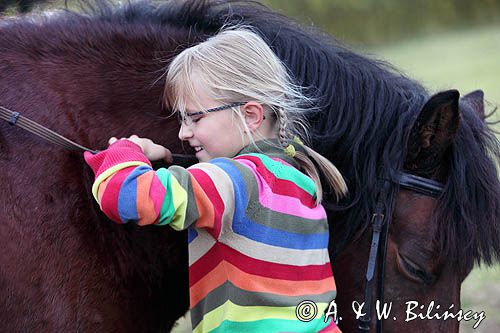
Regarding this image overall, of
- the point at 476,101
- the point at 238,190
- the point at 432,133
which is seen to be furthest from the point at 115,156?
the point at 476,101

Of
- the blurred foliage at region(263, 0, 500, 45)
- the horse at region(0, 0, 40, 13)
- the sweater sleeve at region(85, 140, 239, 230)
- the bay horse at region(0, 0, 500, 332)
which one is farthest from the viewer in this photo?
the blurred foliage at region(263, 0, 500, 45)

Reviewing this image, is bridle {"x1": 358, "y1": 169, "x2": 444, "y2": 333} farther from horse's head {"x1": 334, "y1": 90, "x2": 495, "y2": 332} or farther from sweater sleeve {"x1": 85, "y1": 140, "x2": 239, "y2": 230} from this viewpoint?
sweater sleeve {"x1": 85, "y1": 140, "x2": 239, "y2": 230}

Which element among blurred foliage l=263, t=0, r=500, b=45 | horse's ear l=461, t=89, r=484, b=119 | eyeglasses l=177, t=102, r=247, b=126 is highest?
horse's ear l=461, t=89, r=484, b=119

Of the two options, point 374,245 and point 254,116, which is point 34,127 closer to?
point 254,116

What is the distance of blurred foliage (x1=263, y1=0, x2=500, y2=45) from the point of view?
27.2 metres

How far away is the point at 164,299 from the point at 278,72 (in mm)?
804

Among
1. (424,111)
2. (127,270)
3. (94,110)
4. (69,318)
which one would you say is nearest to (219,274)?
(127,270)

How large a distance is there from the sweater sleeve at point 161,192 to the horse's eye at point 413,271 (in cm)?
60

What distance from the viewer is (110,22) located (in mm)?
2357

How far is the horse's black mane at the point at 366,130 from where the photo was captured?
2.15 metres

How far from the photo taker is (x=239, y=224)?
194cm

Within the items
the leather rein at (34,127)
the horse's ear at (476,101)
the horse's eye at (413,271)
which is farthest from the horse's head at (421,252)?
the leather rein at (34,127)

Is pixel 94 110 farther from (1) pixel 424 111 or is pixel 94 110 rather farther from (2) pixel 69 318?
(1) pixel 424 111

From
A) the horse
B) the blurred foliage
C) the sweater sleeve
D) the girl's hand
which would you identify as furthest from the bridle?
the blurred foliage
